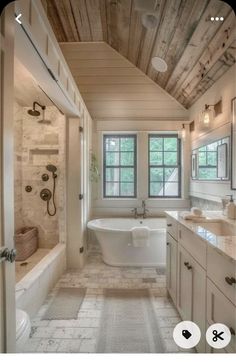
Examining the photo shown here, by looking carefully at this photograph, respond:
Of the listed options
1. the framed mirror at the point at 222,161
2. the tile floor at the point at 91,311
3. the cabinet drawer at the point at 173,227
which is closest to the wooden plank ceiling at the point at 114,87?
the framed mirror at the point at 222,161

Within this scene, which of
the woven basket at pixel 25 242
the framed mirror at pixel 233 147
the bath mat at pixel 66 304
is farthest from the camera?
the woven basket at pixel 25 242

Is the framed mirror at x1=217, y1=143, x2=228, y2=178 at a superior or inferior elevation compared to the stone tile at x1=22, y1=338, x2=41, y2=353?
superior

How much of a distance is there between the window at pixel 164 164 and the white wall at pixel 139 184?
0.15 meters

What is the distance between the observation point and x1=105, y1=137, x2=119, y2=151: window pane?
13.9 ft

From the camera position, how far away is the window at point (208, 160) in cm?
280

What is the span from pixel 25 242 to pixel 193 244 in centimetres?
236

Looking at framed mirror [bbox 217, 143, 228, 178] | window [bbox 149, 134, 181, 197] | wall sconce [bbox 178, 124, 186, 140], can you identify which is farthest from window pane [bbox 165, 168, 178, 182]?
framed mirror [bbox 217, 143, 228, 178]

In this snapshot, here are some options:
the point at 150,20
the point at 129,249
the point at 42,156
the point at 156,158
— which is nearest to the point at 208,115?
the point at 150,20

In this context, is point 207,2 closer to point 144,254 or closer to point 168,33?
point 168,33

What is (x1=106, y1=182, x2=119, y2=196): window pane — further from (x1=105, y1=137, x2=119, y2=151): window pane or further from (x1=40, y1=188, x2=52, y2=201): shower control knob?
(x1=40, y1=188, x2=52, y2=201): shower control knob

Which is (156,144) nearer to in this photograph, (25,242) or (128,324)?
(25,242)

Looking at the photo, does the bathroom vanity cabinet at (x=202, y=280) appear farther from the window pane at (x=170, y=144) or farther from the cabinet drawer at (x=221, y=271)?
the window pane at (x=170, y=144)

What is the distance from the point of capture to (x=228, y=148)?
2428 millimetres

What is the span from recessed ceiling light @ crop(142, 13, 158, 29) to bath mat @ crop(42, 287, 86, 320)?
299 centimetres
